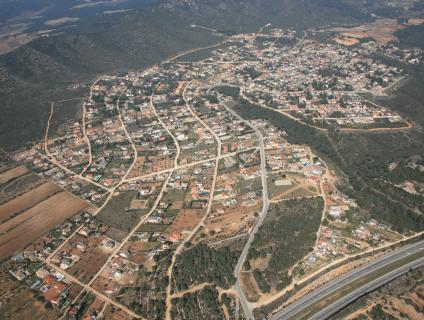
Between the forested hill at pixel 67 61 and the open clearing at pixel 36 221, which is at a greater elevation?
the open clearing at pixel 36 221

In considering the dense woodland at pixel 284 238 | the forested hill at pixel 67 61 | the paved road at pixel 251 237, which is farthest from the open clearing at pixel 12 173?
the dense woodland at pixel 284 238

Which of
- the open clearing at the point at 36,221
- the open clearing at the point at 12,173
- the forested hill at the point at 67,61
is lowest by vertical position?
the forested hill at the point at 67,61

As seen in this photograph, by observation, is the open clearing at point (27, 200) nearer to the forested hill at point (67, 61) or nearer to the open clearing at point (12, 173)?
the open clearing at point (12, 173)

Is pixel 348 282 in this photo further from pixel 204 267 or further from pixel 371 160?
pixel 371 160

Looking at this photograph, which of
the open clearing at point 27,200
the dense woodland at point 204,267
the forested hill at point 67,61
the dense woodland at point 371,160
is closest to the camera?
the dense woodland at point 204,267

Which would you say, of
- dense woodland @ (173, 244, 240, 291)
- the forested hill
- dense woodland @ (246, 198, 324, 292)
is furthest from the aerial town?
the forested hill

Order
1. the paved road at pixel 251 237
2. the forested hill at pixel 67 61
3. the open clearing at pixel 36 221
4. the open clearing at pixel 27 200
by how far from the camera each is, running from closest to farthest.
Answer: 1. the paved road at pixel 251 237
2. the open clearing at pixel 36 221
3. the open clearing at pixel 27 200
4. the forested hill at pixel 67 61

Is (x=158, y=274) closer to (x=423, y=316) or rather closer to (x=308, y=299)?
(x=308, y=299)
